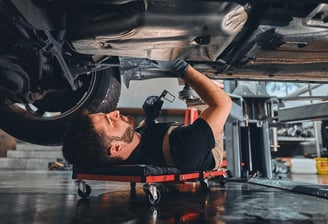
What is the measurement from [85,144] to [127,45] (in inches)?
15.3

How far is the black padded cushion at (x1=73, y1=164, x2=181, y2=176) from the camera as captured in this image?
3.21 ft

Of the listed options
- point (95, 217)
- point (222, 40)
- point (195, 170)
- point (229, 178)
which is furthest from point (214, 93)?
point (229, 178)

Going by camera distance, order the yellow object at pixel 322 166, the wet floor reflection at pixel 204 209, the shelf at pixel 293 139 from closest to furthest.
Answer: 1. the wet floor reflection at pixel 204 209
2. the yellow object at pixel 322 166
3. the shelf at pixel 293 139

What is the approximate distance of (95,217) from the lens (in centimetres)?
83

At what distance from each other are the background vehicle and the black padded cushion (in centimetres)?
35

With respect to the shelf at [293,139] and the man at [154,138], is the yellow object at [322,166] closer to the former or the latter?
the shelf at [293,139]

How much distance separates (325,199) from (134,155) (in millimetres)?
812

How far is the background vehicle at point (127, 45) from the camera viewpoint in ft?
2.61

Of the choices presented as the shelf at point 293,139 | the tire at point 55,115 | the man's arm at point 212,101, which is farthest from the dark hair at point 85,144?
the shelf at point 293,139

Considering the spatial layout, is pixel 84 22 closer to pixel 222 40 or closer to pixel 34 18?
pixel 34 18

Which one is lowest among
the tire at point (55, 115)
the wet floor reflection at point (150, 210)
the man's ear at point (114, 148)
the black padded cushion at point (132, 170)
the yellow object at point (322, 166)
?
the wet floor reflection at point (150, 210)

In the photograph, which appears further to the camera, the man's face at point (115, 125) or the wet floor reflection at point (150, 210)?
the man's face at point (115, 125)

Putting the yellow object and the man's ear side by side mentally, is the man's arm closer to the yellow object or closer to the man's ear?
the man's ear

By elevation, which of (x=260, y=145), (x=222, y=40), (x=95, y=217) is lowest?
(x=95, y=217)
